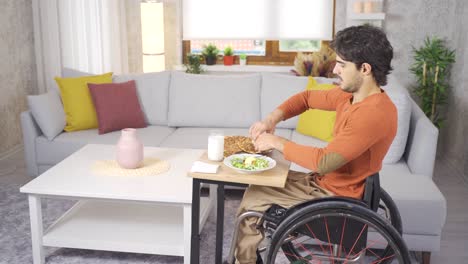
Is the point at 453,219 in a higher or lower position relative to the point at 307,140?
lower

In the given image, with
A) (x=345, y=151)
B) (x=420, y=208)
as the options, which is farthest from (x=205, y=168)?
(x=420, y=208)

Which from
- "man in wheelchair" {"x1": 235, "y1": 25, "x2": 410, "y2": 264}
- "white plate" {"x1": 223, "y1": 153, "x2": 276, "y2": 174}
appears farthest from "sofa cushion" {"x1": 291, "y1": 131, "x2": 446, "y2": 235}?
"white plate" {"x1": 223, "y1": 153, "x2": 276, "y2": 174}

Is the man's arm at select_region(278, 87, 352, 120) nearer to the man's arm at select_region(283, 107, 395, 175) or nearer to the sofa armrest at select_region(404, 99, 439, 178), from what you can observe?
the man's arm at select_region(283, 107, 395, 175)

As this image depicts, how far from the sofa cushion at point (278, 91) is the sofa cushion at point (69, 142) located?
30.3 inches

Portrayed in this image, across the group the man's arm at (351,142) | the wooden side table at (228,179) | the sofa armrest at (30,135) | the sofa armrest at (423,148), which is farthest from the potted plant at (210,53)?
the man's arm at (351,142)

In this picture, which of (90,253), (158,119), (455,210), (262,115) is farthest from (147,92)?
(455,210)

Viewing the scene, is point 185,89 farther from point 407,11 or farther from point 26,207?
point 407,11

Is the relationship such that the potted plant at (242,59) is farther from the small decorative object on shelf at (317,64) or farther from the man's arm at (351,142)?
the man's arm at (351,142)

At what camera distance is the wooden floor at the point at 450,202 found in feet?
9.28

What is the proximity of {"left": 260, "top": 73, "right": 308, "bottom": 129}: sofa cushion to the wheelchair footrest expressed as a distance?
1.85 metres

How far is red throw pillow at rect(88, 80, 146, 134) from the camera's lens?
3.74m

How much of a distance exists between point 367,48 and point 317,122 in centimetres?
174

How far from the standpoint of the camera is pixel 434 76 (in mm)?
4613

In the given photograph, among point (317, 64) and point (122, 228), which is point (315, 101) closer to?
point (122, 228)
